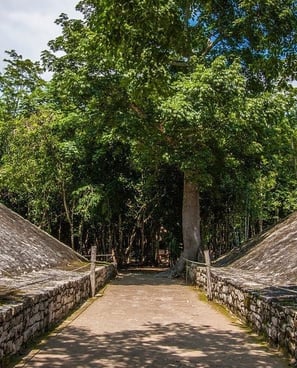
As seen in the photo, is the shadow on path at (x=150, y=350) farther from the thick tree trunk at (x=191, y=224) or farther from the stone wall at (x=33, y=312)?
the thick tree trunk at (x=191, y=224)

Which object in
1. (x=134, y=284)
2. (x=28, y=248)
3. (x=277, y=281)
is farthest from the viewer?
(x=134, y=284)

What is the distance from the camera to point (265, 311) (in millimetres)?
7059

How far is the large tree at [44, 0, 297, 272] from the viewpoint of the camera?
1421 centimetres

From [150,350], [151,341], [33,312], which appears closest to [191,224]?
[151,341]

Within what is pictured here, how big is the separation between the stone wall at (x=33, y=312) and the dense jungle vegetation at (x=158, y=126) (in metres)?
3.77

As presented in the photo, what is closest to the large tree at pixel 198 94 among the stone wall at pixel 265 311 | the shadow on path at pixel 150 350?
the stone wall at pixel 265 311

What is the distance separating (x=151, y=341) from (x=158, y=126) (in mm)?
10425

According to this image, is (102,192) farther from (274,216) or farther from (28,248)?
(274,216)

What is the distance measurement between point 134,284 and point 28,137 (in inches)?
330

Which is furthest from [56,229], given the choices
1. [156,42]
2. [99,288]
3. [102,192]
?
[156,42]

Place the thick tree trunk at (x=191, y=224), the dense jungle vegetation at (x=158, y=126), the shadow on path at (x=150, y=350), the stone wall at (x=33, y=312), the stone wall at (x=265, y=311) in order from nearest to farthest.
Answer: the stone wall at (x=33, y=312)
the shadow on path at (x=150, y=350)
the stone wall at (x=265, y=311)
the dense jungle vegetation at (x=158, y=126)
the thick tree trunk at (x=191, y=224)

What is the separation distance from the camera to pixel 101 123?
17.4m

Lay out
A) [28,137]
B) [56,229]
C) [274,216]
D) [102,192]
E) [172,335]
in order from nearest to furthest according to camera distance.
Answer: [172,335]
[28,137]
[102,192]
[56,229]
[274,216]

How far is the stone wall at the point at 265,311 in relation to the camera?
5.91 m
